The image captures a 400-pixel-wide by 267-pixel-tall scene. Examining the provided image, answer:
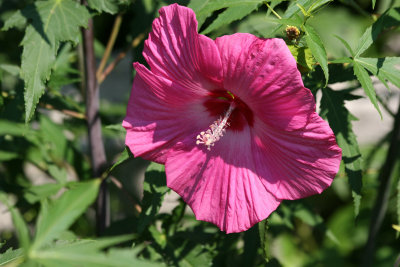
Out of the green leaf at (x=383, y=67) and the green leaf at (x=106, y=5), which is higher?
the green leaf at (x=106, y=5)

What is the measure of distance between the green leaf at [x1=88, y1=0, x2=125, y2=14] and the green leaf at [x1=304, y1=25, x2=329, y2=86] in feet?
1.55

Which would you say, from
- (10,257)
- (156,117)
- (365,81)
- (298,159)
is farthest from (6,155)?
(365,81)

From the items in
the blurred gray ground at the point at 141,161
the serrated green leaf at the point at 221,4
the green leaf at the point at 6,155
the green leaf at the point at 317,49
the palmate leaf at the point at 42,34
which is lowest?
the blurred gray ground at the point at 141,161

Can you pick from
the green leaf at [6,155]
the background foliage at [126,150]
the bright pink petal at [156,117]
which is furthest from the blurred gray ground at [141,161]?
the bright pink petal at [156,117]

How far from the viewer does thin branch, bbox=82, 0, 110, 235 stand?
125 cm

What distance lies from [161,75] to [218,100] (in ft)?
0.56

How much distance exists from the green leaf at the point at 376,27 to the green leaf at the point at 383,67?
0.02 meters

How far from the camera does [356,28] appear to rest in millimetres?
2471

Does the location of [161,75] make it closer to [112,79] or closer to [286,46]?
[286,46]

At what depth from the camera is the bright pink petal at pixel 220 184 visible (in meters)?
0.95

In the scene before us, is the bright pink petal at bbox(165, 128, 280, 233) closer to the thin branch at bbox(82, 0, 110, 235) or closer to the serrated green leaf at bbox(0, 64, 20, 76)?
the thin branch at bbox(82, 0, 110, 235)

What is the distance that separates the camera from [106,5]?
3.67 ft

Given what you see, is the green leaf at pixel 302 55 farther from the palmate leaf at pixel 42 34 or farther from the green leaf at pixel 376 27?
the palmate leaf at pixel 42 34

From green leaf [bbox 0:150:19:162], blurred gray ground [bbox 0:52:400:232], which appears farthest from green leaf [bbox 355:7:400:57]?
blurred gray ground [bbox 0:52:400:232]
